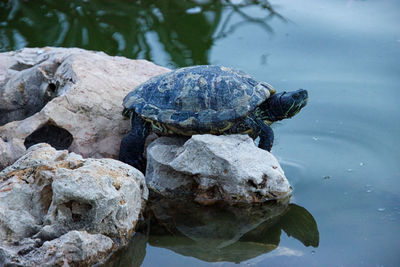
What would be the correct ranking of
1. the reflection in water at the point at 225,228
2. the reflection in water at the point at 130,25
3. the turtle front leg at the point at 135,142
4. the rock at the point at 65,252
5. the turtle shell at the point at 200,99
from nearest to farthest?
the rock at the point at 65,252 → the reflection in water at the point at 225,228 → the turtle shell at the point at 200,99 → the turtle front leg at the point at 135,142 → the reflection in water at the point at 130,25

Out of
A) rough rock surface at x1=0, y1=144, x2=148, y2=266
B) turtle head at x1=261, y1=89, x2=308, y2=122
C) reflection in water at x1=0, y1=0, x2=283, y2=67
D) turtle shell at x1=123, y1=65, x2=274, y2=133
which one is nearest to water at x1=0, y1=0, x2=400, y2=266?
reflection in water at x1=0, y1=0, x2=283, y2=67

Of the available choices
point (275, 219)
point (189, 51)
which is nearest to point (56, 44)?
point (189, 51)

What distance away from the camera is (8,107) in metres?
4.49

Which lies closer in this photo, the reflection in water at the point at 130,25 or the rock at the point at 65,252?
the rock at the point at 65,252

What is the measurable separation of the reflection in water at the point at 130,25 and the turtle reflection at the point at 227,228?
8.99 ft

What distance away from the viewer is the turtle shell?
3732mm

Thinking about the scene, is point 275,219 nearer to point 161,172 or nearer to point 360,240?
point 360,240

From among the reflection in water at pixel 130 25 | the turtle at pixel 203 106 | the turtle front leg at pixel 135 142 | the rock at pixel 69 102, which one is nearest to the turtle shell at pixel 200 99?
the turtle at pixel 203 106

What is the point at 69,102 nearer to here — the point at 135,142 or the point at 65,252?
the point at 135,142

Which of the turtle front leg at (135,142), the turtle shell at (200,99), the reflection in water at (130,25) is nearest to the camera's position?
the turtle shell at (200,99)

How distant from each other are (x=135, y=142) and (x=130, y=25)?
3799 millimetres

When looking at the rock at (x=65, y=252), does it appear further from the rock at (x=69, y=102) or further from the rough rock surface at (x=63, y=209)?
the rock at (x=69, y=102)

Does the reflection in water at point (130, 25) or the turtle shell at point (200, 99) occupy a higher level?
the turtle shell at point (200, 99)

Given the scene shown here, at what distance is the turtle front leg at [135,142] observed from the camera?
386cm
